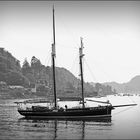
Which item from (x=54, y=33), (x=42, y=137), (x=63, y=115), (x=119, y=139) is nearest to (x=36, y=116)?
(x=63, y=115)

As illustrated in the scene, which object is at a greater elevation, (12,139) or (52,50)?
(52,50)

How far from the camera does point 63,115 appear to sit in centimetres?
7275

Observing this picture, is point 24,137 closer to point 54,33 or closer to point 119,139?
point 119,139

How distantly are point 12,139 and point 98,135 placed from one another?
51.1 feet

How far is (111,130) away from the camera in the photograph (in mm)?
53531

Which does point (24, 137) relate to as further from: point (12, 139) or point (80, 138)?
point (80, 138)

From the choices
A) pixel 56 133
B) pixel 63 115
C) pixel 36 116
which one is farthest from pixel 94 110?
pixel 56 133

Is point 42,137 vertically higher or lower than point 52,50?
lower

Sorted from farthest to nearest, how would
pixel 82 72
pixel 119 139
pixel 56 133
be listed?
1. pixel 82 72
2. pixel 56 133
3. pixel 119 139

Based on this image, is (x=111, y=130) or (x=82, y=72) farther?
(x=82, y=72)

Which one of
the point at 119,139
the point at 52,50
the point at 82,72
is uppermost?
the point at 52,50

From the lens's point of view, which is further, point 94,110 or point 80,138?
point 94,110

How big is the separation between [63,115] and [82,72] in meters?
13.8

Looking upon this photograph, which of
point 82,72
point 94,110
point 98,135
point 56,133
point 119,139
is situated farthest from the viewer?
point 82,72
